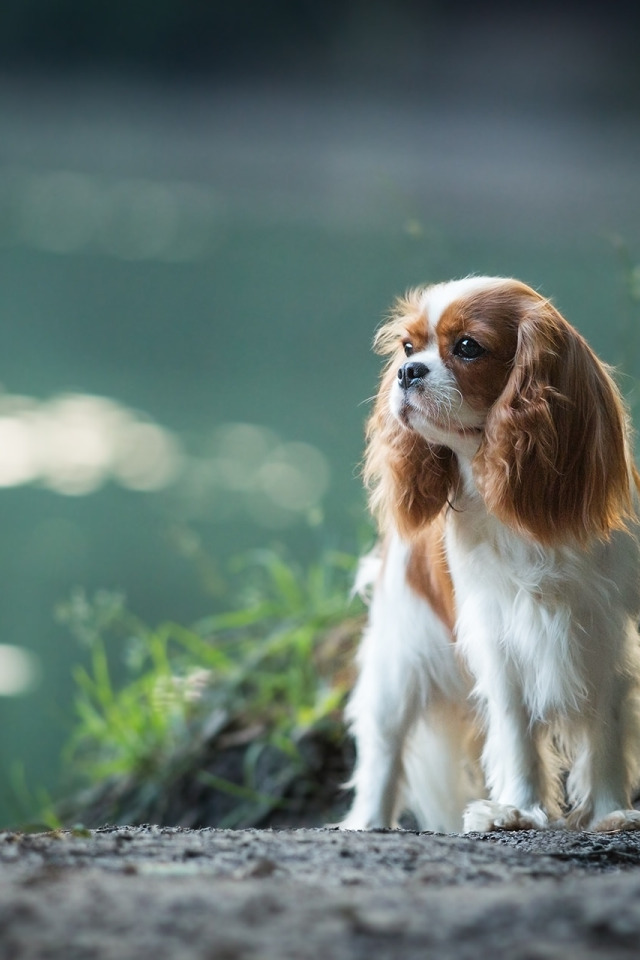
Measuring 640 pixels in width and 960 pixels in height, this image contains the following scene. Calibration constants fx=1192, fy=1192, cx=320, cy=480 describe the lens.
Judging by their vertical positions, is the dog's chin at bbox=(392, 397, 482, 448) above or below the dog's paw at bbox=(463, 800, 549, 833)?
above

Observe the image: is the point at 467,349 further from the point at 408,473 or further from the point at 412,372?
the point at 408,473

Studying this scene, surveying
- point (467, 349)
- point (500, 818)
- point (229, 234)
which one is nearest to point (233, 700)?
point (500, 818)

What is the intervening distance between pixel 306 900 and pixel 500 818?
129cm

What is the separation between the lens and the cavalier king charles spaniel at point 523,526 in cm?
254

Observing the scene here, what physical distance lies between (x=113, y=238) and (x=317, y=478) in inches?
81.2

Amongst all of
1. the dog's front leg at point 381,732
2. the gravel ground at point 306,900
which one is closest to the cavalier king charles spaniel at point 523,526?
the dog's front leg at point 381,732

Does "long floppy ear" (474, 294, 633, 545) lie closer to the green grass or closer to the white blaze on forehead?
the white blaze on forehead

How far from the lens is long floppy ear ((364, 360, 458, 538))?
8.96 feet

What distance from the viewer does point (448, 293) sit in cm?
264

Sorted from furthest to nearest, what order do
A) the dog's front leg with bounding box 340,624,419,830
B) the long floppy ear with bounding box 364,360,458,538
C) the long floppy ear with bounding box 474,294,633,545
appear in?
the dog's front leg with bounding box 340,624,419,830
the long floppy ear with bounding box 364,360,458,538
the long floppy ear with bounding box 474,294,633,545

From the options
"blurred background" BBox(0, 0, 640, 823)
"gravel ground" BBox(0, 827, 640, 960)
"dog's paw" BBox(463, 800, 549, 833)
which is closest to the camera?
"gravel ground" BBox(0, 827, 640, 960)

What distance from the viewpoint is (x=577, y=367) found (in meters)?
2.58

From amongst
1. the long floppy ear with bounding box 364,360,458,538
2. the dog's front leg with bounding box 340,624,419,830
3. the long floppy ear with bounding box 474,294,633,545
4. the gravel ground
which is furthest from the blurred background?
the gravel ground

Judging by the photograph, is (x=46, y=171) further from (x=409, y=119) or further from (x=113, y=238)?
(x=409, y=119)
